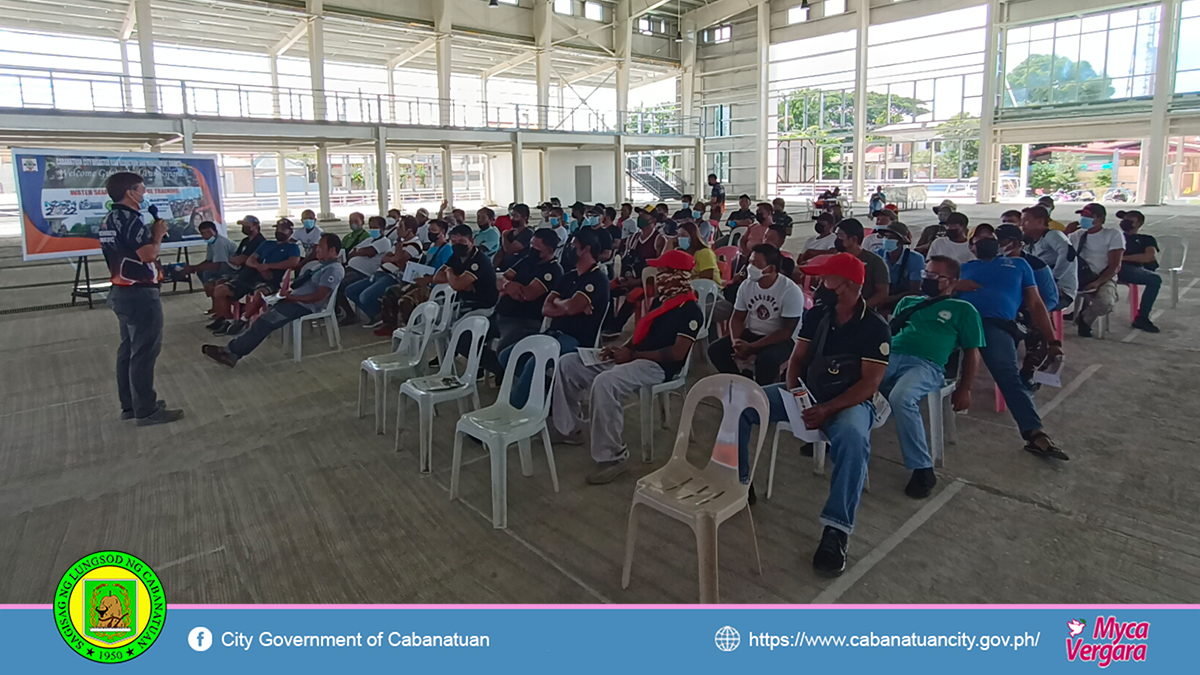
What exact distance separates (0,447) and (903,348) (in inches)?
210

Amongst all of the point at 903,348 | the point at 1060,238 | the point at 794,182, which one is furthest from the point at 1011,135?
the point at 903,348

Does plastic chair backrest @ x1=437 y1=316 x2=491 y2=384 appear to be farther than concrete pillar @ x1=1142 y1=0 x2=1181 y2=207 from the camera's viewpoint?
No

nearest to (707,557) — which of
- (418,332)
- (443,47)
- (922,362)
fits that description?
(922,362)

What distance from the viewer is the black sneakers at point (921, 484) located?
3236 millimetres

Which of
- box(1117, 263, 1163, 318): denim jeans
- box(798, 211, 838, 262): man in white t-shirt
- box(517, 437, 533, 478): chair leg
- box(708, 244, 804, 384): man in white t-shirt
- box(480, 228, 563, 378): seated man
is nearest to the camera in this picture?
box(517, 437, 533, 478): chair leg

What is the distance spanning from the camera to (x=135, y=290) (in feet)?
14.2

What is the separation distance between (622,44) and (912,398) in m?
25.6

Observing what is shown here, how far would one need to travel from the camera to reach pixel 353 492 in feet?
11.4

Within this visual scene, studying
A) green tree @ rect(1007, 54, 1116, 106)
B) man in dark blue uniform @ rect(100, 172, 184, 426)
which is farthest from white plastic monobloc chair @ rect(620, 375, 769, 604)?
green tree @ rect(1007, 54, 1116, 106)

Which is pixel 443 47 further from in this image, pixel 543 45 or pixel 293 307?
pixel 293 307

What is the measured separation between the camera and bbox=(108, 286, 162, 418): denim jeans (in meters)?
4.32

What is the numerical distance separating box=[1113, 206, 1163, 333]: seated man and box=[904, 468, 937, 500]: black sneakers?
4.67 meters

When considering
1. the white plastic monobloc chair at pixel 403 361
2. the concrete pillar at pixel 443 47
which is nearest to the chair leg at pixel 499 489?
the white plastic monobloc chair at pixel 403 361
